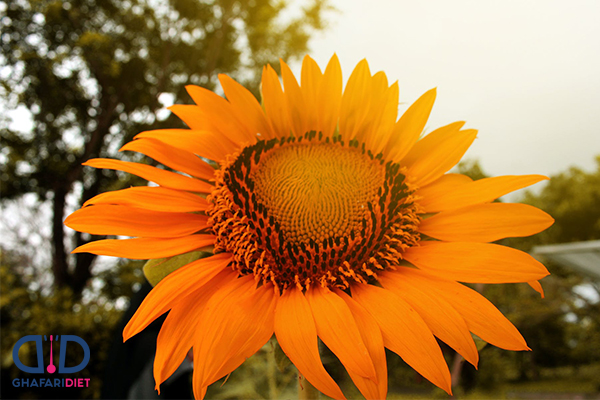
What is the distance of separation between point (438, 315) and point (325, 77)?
0.52ft

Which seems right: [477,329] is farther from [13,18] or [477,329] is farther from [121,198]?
[13,18]

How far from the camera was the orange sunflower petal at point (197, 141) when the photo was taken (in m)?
0.25

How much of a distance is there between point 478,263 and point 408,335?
Result: 0.16 feet

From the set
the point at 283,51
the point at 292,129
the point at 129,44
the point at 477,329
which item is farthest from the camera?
the point at 283,51

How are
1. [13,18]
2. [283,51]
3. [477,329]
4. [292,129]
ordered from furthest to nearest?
[283,51], [13,18], [292,129], [477,329]

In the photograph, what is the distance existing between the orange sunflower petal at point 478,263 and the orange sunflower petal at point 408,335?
3 centimetres

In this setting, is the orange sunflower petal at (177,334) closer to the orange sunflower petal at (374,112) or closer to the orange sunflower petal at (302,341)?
the orange sunflower petal at (302,341)

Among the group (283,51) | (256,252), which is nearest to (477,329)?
(256,252)

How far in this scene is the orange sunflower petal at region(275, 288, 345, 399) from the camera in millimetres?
166

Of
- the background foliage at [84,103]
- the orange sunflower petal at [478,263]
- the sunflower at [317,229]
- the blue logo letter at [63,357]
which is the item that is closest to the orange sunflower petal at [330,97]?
the sunflower at [317,229]

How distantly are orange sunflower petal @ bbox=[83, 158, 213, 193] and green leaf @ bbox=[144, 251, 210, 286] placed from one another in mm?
38

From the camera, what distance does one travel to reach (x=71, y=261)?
4340 millimetres

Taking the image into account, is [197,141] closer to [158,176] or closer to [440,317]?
[158,176]

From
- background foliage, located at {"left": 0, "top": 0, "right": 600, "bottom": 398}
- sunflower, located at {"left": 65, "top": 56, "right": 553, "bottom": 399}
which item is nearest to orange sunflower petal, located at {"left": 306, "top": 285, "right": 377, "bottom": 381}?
sunflower, located at {"left": 65, "top": 56, "right": 553, "bottom": 399}
